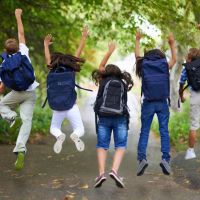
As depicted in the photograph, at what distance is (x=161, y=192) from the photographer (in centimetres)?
807

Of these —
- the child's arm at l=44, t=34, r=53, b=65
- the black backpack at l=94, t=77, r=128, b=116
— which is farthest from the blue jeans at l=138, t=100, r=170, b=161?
the child's arm at l=44, t=34, r=53, b=65

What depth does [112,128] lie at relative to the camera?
316 inches

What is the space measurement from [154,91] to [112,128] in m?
0.93

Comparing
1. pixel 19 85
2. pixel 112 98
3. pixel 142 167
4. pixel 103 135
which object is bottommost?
pixel 142 167

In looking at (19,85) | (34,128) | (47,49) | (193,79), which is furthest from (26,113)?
(34,128)

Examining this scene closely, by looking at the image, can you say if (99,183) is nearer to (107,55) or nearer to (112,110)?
(112,110)

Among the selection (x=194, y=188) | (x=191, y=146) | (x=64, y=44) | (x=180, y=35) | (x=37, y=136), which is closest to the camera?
(x=194, y=188)

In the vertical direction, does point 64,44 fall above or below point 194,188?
above

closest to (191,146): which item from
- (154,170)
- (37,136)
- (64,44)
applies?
(154,170)

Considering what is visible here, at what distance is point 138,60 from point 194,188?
2434 millimetres

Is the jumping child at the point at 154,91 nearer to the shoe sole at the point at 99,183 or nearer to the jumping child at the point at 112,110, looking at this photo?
the jumping child at the point at 112,110

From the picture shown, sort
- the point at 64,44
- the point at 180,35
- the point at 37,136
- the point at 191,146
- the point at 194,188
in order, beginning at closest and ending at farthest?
the point at 194,188 < the point at 191,146 < the point at 180,35 < the point at 37,136 < the point at 64,44

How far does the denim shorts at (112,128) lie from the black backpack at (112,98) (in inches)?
6.7

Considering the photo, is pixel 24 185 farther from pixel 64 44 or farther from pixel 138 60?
pixel 64 44
